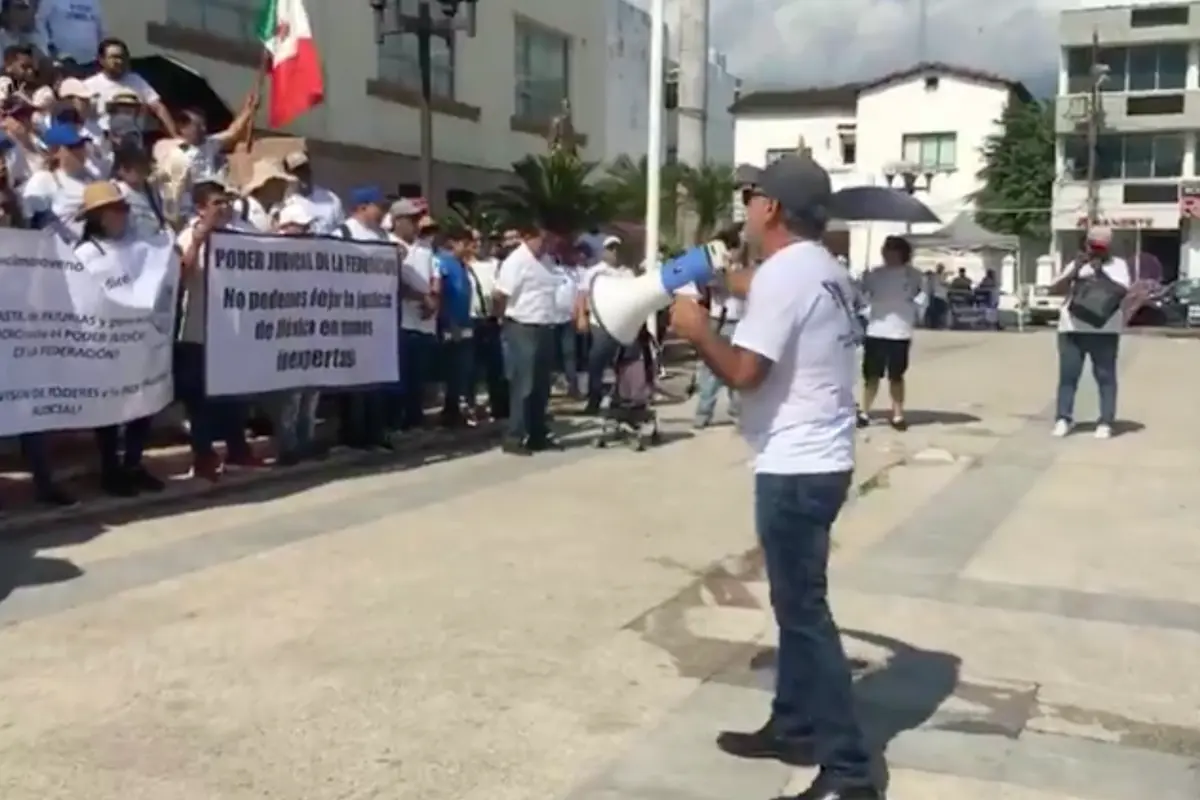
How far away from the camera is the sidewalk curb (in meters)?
8.16

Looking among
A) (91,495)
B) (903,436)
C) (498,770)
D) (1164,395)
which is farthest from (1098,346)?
(498,770)

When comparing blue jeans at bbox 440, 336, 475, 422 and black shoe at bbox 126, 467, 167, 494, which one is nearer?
black shoe at bbox 126, 467, 167, 494

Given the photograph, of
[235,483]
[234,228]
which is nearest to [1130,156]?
[234,228]

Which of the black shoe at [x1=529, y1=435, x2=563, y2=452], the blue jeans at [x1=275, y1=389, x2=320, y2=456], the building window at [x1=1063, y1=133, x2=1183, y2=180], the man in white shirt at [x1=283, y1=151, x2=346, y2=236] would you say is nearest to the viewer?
the blue jeans at [x1=275, y1=389, x2=320, y2=456]

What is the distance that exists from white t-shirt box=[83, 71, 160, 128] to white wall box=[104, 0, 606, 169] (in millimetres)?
4061

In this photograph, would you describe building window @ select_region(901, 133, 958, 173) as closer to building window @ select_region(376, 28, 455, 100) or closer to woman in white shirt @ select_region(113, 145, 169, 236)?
building window @ select_region(376, 28, 455, 100)

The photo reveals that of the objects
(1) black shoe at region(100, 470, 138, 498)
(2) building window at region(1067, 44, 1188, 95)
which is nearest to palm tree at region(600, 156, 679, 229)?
(1) black shoe at region(100, 470, 138, 498)

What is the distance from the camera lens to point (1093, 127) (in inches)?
2151

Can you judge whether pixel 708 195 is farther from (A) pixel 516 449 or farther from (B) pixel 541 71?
(A) pixel 516 449

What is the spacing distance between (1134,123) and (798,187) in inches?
2256

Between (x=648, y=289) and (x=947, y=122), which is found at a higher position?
(x=947, y=122)

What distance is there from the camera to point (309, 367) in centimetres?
1020

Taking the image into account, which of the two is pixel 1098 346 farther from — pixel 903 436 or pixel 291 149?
pixel 291 149

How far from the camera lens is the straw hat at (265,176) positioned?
36.4 feet
